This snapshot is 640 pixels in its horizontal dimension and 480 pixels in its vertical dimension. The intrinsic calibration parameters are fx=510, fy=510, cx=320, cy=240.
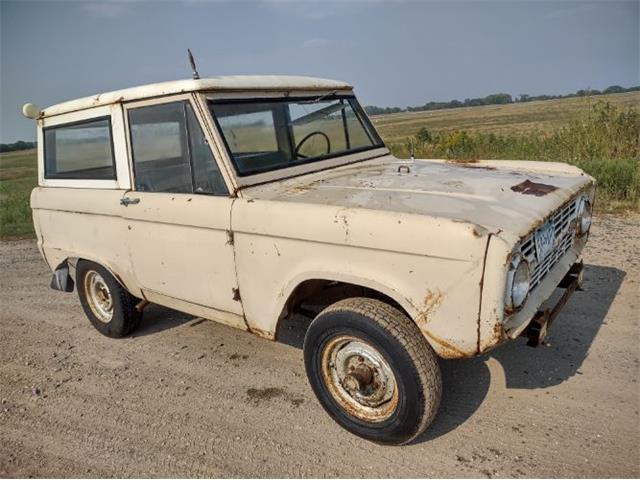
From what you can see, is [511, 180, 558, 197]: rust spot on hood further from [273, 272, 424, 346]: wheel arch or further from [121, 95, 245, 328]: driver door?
[121, 95, 245, 328]: driver door

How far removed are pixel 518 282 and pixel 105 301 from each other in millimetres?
3673

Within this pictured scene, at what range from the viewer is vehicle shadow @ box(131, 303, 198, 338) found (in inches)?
185

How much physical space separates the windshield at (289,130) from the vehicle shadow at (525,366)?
1.85 m

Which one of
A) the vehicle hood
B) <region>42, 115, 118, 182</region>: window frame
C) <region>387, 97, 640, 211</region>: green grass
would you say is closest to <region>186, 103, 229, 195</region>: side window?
the vehicle hood

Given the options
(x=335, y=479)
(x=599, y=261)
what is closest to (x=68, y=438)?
(x=335, y=479)

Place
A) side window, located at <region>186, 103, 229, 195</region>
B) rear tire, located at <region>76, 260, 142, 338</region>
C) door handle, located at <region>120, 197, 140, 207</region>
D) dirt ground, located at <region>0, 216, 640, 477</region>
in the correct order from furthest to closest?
rear tire, located at <region>76, 260, 142, 338</region>
door handle, located at <region>120, 197, 140, 207</region>
side window, located at <region>186, 103, 229, 195</region>
dirt ground, located at <region>0, 216, 640, 477</region>

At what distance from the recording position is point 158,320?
493 centimetres

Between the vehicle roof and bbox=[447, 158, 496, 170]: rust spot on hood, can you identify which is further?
bbox=[447, 158, 496, 170]: rust spot on hood

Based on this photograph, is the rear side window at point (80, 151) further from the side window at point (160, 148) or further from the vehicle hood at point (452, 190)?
the vehicle hood at point (452, 190)

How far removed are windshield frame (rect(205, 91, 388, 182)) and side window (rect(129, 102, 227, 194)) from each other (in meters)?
0.13

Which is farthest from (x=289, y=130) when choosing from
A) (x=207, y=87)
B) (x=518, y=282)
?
(x=518, y=282)

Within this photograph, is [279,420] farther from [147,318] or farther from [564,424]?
[147,318]

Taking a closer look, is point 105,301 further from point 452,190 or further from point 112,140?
point 452,190

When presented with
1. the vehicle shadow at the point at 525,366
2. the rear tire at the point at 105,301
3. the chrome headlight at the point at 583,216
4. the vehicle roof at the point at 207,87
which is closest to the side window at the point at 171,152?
the vehicle roof at the point at 207,87
